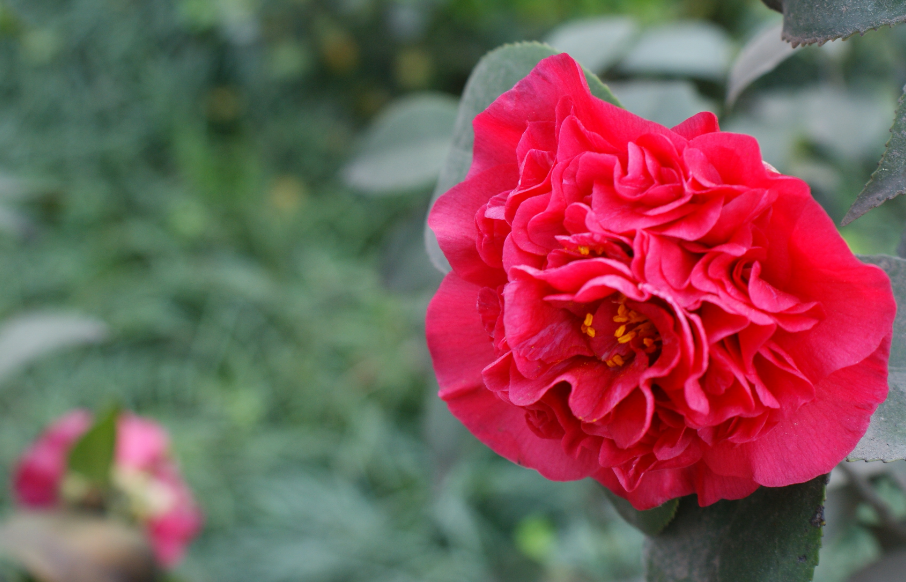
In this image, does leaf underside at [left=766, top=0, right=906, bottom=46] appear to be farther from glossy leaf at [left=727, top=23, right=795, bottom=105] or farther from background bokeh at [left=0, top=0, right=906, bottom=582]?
background bokeh at [left=0, top=0, right=906, bottom=582]

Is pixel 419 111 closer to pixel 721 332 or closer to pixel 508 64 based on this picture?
pixel 508 64

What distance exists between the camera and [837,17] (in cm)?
26

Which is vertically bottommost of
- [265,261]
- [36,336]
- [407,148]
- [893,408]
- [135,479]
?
[265,261]

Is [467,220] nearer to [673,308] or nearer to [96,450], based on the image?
[673,308]

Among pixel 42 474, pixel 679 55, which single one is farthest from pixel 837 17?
pixel 42 474

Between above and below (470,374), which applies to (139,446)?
below

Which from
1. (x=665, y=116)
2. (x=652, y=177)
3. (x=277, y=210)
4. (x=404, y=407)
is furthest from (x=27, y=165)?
(x=652, y=177)

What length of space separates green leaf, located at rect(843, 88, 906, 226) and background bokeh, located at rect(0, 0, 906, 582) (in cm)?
72

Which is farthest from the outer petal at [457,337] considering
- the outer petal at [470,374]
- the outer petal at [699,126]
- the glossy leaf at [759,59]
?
the glossy leaf at [759,59]

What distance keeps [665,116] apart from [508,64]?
0.17m

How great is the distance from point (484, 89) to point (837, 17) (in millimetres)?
157

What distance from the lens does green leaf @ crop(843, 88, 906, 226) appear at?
0.24 meters

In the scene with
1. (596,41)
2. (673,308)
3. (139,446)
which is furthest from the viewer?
(139,446)

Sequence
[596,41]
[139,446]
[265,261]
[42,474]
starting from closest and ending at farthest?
[596,41], [42,474], [139,446], [265,261]
